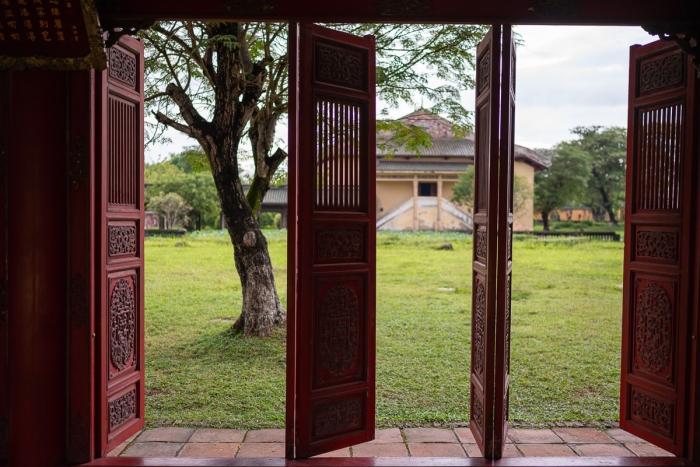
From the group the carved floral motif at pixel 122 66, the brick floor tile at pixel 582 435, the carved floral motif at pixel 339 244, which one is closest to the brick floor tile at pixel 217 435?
the carved floral motif at pixel 339 244

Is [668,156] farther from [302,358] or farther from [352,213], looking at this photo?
[302,358]

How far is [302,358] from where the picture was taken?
9.82 feet

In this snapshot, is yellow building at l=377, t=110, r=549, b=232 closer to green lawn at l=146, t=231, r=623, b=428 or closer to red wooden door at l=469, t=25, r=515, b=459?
green lawn at l=146, t=231, r=623, b=428

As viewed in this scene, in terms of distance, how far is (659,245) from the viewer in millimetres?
3139

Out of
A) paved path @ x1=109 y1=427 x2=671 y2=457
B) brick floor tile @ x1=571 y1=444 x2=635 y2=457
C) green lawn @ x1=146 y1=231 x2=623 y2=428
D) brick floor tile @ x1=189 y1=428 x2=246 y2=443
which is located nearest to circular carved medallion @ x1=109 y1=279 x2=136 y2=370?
paved path @ x1=109 y1=427 x2=671 y2=457

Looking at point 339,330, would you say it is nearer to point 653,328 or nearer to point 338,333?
point 338,333

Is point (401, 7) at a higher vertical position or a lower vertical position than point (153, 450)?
higher

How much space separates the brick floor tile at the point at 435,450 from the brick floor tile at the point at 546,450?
38 cm

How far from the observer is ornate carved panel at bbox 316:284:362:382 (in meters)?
3.06

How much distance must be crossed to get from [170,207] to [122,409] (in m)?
15.6

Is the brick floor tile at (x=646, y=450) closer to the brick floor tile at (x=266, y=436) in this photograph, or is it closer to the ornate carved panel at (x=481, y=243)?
the ornate carved panel at (x=481, y=243)

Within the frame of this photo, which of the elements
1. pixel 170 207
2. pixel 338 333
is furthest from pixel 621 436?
pixel 170 207
